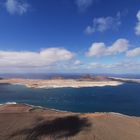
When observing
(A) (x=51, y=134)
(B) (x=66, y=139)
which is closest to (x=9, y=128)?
(A) (x=51, y=134)

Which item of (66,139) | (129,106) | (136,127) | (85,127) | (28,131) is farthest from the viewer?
(129,106)

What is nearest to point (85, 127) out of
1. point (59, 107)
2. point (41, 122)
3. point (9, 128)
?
point (41, 122)

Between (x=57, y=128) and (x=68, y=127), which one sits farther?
(x=68, y=127)

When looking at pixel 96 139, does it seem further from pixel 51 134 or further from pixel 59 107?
pixel 59 107

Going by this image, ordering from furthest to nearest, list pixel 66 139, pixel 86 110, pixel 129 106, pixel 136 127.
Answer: pixel 129 106 < pixel 86 110 < pixel 136 127 < pixel 66 139

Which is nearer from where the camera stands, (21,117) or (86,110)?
(21,117)

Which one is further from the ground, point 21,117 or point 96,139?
point 21,117
